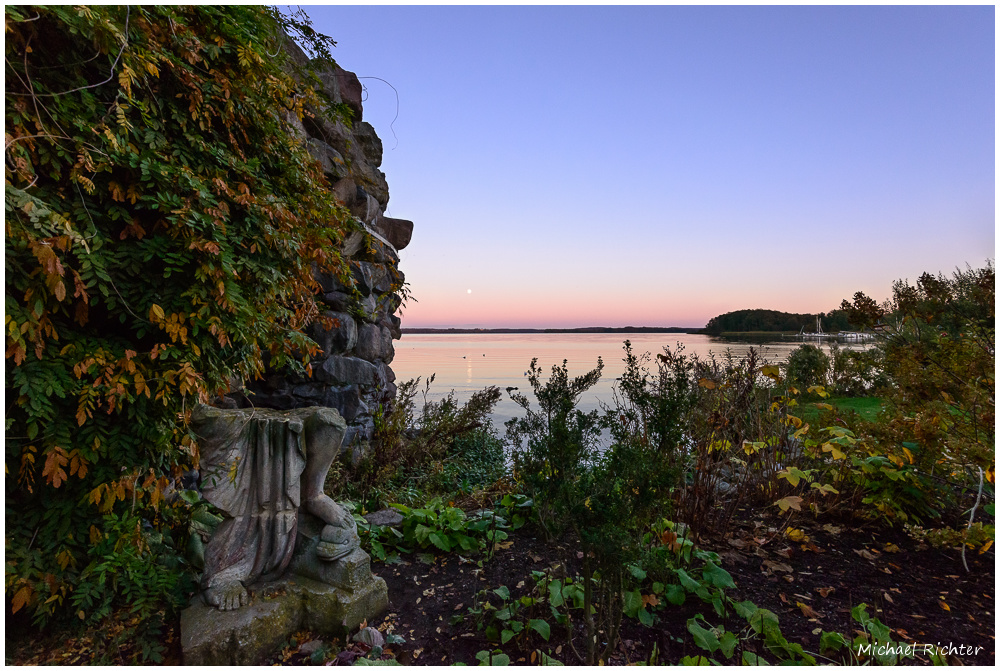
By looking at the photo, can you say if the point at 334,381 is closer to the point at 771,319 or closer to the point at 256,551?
the point at 256,551

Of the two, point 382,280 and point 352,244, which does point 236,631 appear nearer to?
point 352,244

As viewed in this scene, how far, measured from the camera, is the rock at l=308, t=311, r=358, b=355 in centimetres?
524

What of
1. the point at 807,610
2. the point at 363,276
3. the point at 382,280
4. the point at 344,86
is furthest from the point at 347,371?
the point at 807,610

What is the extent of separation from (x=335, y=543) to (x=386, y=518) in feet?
4.21

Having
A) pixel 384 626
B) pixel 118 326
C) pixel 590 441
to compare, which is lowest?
pixel 384 626

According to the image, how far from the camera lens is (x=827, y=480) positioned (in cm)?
423

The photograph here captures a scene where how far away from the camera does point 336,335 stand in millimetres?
5316

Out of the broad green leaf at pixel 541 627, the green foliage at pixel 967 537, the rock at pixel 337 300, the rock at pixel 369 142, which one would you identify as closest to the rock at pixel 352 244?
the rock at pixel 337 300

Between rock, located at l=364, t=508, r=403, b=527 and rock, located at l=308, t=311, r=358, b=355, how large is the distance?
2.06 m

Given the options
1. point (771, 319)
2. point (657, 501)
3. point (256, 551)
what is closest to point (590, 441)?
point (657, 501)

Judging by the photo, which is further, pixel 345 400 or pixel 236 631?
pixel 345 400

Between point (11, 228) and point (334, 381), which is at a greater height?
point (11, 228)

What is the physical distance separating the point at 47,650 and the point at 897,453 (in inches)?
214

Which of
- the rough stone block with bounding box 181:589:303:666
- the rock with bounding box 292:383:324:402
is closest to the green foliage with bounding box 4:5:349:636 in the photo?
the rough stone block with bounding box 181:589:303:666
